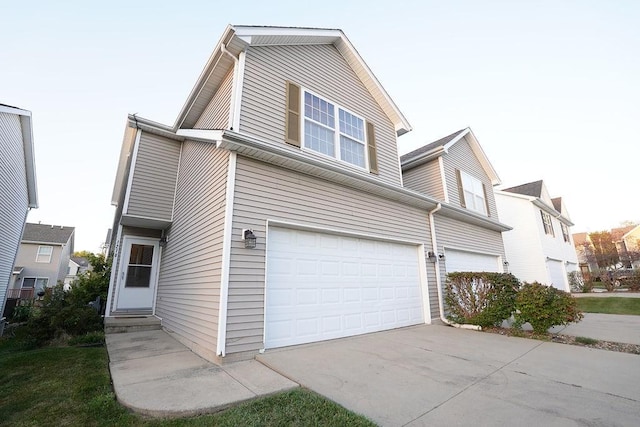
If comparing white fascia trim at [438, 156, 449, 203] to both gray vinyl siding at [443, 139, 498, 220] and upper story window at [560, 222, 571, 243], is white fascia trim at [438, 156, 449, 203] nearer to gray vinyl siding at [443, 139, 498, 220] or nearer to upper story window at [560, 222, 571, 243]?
gray vinyl siding at [443, 139, 498, 220]

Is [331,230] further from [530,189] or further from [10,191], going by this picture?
[530,189]

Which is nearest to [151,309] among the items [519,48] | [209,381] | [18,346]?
[18,346]

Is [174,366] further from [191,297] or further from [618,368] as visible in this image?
[618,368]

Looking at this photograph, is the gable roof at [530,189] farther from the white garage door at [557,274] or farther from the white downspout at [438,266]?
the white downspout at [438,266]

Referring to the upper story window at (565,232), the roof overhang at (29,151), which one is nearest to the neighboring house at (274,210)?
the roof overhang at (29,151)

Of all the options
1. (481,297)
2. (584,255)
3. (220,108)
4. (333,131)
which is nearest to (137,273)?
(220,108)

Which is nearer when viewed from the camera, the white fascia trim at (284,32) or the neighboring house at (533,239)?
the white fascia trim at (284,32)

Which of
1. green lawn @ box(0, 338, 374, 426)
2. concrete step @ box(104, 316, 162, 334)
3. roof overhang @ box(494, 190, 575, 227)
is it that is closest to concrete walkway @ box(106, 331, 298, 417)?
green lawn @ box(0, 338, 374, 426)

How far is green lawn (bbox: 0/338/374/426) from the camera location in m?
2.62

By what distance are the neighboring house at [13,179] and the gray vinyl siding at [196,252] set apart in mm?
6132

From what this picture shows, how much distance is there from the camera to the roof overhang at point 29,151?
31.0 feet

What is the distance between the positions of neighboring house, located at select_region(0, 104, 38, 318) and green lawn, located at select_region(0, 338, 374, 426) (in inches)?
345

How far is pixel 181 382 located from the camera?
3.53 meters

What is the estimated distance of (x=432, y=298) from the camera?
26.7 ft
